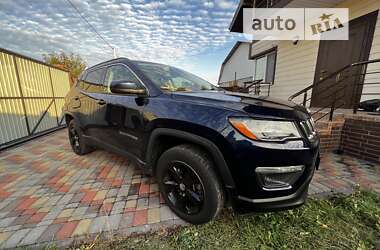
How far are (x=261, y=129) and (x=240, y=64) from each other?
1739 centimetres

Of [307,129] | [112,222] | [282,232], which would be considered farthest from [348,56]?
[112,222]

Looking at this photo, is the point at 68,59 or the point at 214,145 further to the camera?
the point at 68,59

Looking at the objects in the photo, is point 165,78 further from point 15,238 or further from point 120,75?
point 15,238

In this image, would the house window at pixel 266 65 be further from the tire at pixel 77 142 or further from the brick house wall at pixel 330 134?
the tire at pixel 77 142

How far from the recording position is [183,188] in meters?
1.86

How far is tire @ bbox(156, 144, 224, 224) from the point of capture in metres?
1.59

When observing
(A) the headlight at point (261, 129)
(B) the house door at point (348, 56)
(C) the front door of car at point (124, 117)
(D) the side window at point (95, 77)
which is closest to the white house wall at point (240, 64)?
(B) the house door at point (348, 56)

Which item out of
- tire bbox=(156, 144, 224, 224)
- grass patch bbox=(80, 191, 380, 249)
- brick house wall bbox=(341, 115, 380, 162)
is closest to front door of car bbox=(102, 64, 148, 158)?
tire bbox=(156, 144, 224, 224)

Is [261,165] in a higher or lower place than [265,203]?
higher

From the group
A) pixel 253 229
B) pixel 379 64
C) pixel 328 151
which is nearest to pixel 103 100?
pixel 253 229

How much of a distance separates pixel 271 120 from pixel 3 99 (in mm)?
7191

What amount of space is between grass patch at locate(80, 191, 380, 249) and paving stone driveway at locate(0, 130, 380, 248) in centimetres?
18

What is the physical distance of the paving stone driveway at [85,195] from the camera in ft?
5.78

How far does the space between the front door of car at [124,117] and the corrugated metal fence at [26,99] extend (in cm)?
433
